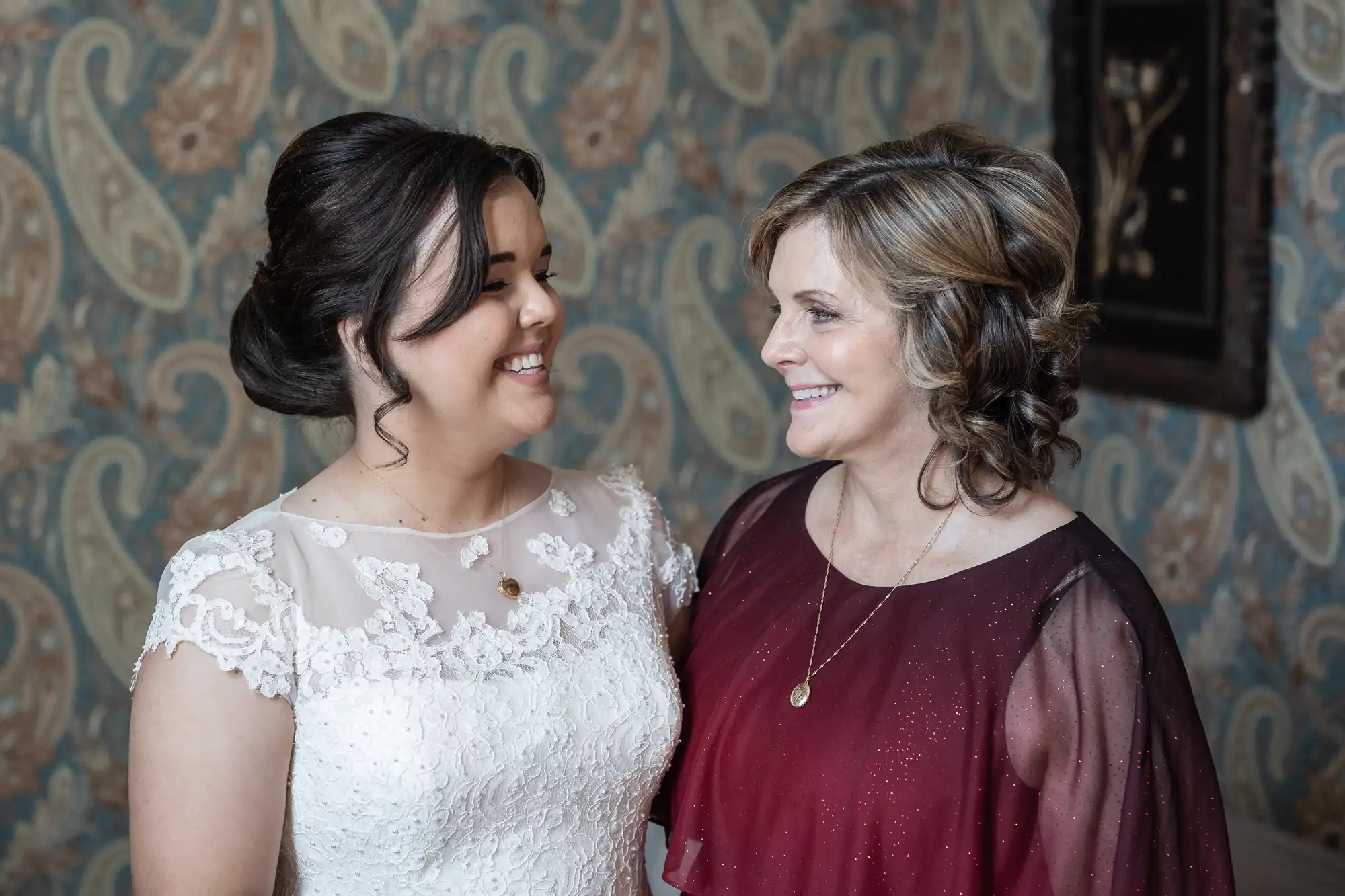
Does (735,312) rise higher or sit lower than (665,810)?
higher

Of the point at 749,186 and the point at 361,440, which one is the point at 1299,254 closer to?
the point at 749,186

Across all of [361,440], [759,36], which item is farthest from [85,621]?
[759,36]

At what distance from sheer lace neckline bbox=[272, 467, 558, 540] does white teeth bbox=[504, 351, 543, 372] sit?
0.76 feet

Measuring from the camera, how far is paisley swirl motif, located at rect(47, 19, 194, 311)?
2.73 meters

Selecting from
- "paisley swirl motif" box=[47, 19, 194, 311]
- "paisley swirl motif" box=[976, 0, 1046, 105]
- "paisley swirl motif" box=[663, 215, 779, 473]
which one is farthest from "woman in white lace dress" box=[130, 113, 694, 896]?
"paisley swirl motif" box=[976, 0, 1046, 105]

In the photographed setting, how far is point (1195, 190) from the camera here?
3088 mm

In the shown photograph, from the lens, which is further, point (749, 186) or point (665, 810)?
point (749, 186)

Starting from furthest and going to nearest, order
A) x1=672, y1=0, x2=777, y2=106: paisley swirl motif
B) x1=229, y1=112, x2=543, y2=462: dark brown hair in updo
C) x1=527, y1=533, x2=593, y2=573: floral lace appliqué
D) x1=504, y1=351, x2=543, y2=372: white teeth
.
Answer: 1. x1=672, y1=0, x2=777, y2=106: paisley swirl motif
2. x1=527, y1=533, x2=593, y2=573: floral lace appliqué
3. x1=504, y1=351, x2=543, y2=372: white teeth
4. x1=229, y1=112, x2=543, y2=462: dark brown hair in updo

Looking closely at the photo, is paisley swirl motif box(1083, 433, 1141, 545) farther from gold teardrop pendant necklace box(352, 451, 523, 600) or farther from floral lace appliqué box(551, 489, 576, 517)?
gold teardrop pendant necklace box(352, 451, 523, 600)

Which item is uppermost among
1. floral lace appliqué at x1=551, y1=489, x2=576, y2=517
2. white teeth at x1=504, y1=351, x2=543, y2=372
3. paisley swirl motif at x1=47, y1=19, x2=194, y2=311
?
paisley swirl motif at x1=47, y1=19, x2=194, y2=311

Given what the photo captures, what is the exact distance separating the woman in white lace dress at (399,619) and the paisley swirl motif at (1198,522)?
171cm

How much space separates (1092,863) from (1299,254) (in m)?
1.73

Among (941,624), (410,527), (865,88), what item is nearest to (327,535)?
(410,527)

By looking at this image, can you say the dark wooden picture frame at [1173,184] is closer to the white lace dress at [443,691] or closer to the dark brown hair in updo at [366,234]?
the white lace dress at [443,691]
